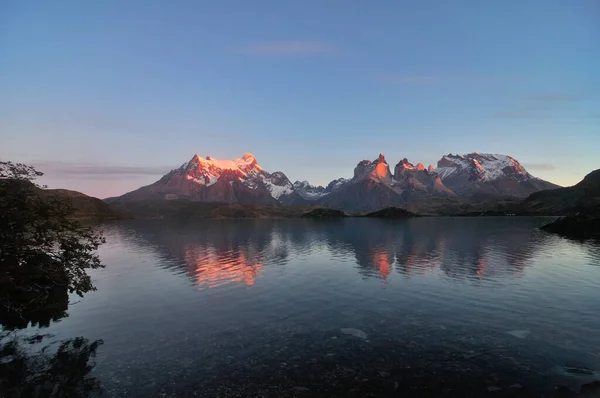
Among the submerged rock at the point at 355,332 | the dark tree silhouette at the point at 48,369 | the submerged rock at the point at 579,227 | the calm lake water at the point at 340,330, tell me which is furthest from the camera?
the submerged rock at the point at 579,227

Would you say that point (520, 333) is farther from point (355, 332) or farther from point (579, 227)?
point (579, 227)

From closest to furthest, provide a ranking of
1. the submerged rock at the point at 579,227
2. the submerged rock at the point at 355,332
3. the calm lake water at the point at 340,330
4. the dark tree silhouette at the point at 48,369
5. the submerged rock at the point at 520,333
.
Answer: the dark tree silhouette at the point at 48,369
the calm lake water at the point at 340,330
the submerged rock at the point at 520,333
the submerged rock at the point at 355,332
the submerged rock at the point at 579,227

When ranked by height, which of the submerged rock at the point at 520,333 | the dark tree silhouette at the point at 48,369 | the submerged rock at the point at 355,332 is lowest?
the dark tree silhouette at the point at 48,369

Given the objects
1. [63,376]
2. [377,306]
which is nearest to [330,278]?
[377,306]

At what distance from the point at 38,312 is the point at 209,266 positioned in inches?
1819

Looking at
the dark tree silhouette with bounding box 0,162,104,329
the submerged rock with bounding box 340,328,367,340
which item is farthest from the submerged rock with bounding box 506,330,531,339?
the dark tree silhouette with bounding box 0,162,104,329

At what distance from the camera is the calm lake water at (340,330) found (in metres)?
29.8

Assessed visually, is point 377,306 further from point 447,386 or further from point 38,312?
point 38,312

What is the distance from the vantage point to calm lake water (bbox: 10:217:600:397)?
97.6 ft

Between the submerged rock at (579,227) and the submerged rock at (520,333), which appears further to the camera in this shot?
the submerged rock at (579,227)

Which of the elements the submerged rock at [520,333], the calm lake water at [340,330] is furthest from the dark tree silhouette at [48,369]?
the submerged rock at [520,333]

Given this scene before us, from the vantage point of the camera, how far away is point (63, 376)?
101 feet

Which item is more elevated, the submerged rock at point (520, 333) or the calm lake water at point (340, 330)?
the submerged rock at point (520, 333)

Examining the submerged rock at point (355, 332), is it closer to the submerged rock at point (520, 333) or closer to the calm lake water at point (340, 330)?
the calm lake water at point (340, 330)
